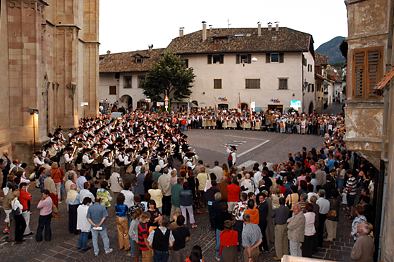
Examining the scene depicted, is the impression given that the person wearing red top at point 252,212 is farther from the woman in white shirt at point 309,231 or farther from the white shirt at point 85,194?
the white shirt at point 85,194

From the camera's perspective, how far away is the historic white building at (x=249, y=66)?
2190 inches

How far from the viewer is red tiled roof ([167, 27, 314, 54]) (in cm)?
5594

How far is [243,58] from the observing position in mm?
57938

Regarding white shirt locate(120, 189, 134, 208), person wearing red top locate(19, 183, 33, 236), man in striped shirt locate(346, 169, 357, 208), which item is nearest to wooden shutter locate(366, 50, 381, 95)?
man in striped shirt locate(346, 169, 357, 208)

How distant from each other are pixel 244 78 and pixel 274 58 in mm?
4330

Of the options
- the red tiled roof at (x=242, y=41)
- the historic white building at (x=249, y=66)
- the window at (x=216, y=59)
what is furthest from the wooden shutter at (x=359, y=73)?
the window at (x=216, y=59)

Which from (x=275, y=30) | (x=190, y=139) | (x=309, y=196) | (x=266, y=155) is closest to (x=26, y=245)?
(x=309, y=196)

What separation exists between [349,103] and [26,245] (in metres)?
9.53

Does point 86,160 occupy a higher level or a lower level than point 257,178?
higher

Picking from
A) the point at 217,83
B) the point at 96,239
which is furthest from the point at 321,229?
the point at 217,83

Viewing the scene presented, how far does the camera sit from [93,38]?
137ft

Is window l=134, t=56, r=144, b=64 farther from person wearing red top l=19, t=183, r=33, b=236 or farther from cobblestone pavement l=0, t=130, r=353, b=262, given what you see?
person wearing red top l=19, t=183, r=33, b=236

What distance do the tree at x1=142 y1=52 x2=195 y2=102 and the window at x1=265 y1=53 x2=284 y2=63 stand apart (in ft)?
30.9

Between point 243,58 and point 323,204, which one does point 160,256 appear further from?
point 243,58
